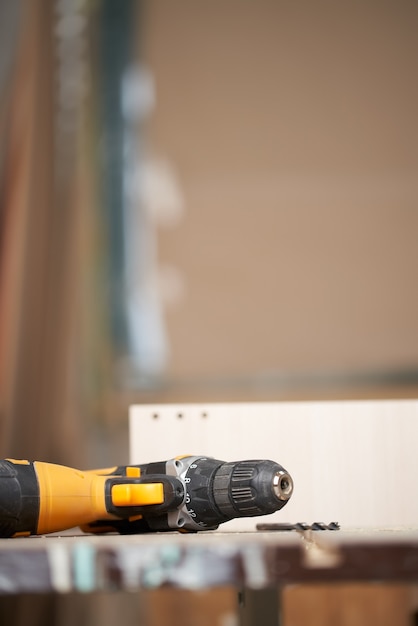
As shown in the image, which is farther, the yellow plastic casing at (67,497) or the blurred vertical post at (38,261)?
the blurred vertical post at (38,261)

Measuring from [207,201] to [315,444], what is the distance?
73 centimetres

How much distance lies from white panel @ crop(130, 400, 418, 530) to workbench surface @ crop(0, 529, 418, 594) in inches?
20.1

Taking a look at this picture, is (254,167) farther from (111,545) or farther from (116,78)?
(111,545)

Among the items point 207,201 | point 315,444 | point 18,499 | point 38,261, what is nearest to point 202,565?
point 18,499

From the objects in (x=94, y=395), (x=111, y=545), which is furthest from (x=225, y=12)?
(x=111, y=545)

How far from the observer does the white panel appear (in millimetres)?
873

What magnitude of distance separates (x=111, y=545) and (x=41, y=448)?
984mm

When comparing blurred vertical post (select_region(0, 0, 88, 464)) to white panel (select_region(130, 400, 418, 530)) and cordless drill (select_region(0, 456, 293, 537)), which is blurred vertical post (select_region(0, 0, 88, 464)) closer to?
white panel (select_region(130, 400, 418, 530))

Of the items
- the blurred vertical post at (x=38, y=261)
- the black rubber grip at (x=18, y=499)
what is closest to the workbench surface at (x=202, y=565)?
the black rubber grip at (x=18, y=499)

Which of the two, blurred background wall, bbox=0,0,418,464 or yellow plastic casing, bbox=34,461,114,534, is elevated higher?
blurred background wall, bbox=0,0,418,464

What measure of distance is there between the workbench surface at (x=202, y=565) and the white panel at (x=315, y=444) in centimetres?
51

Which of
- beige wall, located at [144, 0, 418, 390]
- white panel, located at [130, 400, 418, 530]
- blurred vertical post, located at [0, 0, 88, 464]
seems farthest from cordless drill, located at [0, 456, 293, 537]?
beige wall, located at [144, 0, 418, 390]

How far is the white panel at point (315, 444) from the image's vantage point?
87 centimetres

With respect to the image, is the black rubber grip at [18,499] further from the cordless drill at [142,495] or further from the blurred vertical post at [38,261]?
the blurred vertical post at [38,261]
